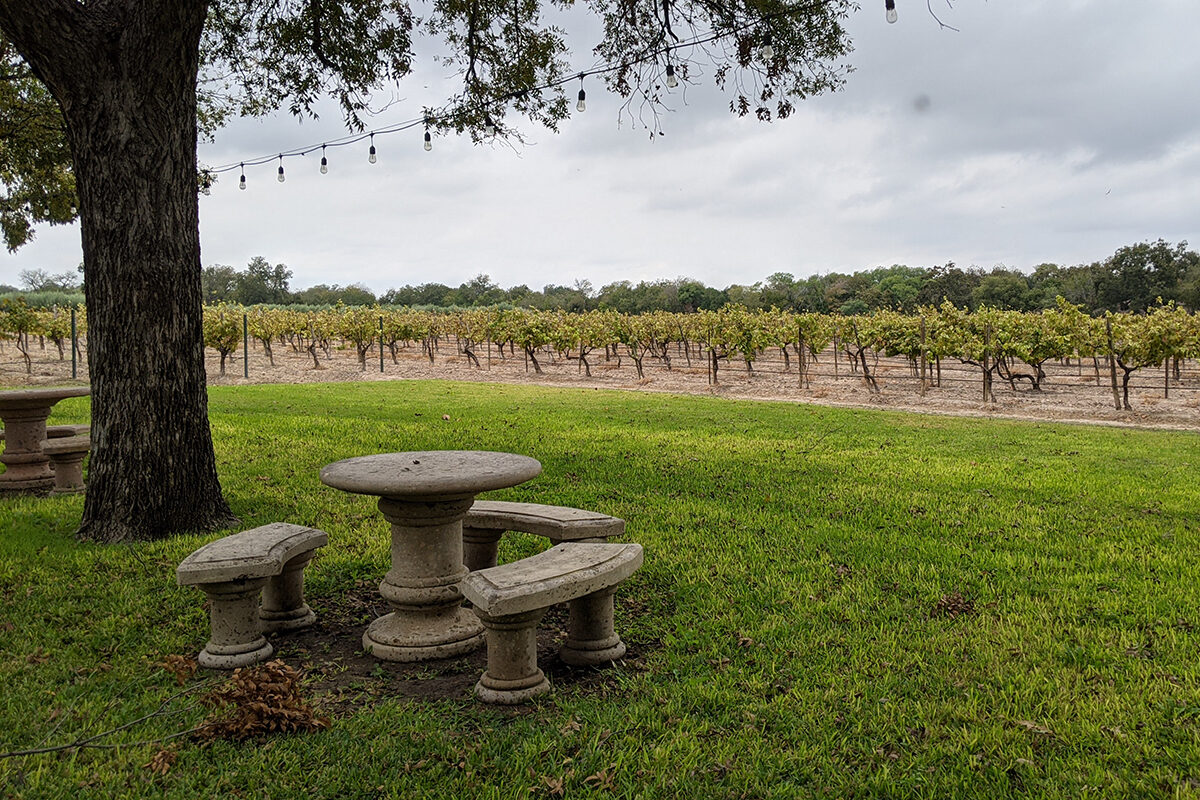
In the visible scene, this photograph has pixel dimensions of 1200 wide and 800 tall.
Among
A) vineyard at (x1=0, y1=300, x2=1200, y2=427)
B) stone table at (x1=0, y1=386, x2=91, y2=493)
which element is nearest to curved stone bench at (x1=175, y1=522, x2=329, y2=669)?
stone table at (x1=0, y1=386, x2=91, y2=493)

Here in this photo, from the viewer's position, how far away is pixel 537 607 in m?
2.69

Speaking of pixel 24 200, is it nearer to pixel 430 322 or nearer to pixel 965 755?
pixel 965 755

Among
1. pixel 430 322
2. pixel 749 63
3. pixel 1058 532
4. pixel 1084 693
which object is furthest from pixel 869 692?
pixel 430 322

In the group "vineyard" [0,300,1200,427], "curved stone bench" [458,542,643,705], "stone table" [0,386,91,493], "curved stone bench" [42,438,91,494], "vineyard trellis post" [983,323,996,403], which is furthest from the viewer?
"vineyard trellis post" [983,323,996,403]

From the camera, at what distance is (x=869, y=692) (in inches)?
112

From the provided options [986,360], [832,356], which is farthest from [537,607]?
[832,356]

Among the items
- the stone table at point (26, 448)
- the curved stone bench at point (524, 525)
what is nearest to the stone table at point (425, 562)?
the curved stone bench at point (524, 525)

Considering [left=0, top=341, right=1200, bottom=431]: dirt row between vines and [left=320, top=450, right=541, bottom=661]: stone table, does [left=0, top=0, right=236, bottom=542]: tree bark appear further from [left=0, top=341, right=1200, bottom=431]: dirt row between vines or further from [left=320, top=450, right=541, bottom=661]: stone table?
[left=0, top=341, right=1200, bottom=431]: dirt row between vines

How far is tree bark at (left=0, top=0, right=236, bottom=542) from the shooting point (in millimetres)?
4406

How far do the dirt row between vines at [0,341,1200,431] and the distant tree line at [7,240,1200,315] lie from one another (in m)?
6.25

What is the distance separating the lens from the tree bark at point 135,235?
14.5 ft

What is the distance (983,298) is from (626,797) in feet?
166

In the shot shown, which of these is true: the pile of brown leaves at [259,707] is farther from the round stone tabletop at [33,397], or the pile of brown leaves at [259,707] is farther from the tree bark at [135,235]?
the round stone tabletop at [33,397]

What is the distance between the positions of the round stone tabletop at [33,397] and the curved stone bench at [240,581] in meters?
3.24
